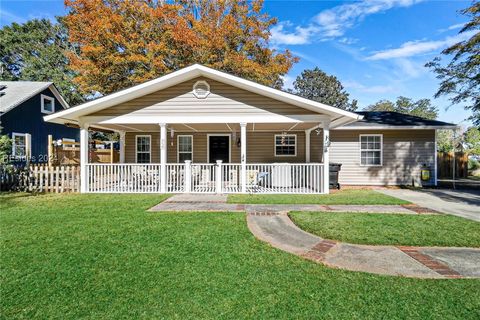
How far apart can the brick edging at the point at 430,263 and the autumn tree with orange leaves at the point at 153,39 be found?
1605cm

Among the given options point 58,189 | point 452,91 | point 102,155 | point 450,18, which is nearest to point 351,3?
point 450,18

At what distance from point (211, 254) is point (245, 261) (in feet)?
1.80

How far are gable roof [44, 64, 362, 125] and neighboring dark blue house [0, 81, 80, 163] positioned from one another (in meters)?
8.95

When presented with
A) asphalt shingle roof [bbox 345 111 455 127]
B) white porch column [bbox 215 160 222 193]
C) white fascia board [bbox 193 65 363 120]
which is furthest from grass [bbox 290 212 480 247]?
asphalt shingle roof [bbox 345 111 455 127]

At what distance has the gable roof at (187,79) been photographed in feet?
28.6

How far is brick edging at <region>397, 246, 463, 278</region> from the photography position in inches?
128

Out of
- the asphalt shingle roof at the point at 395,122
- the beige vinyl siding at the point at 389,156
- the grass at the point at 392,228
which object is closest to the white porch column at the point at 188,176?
the grass at the point at 392,228

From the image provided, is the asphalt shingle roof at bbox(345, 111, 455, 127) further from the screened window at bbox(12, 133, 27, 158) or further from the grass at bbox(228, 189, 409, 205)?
the screened window at bbox(12, 133, 27, 158)

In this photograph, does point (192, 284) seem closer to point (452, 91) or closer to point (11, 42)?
point (452, 91)

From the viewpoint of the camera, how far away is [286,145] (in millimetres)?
12883

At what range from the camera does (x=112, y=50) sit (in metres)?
17.8

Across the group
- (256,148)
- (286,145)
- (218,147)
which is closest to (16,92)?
(218,147)

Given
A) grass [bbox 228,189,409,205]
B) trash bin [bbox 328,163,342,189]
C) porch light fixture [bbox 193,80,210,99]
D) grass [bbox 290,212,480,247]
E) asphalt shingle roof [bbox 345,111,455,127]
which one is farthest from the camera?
asphalt shingle roof [bbox 345,111,455,127]

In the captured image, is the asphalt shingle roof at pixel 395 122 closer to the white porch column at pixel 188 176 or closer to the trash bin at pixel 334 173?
the trash bin at pixel 334 173
